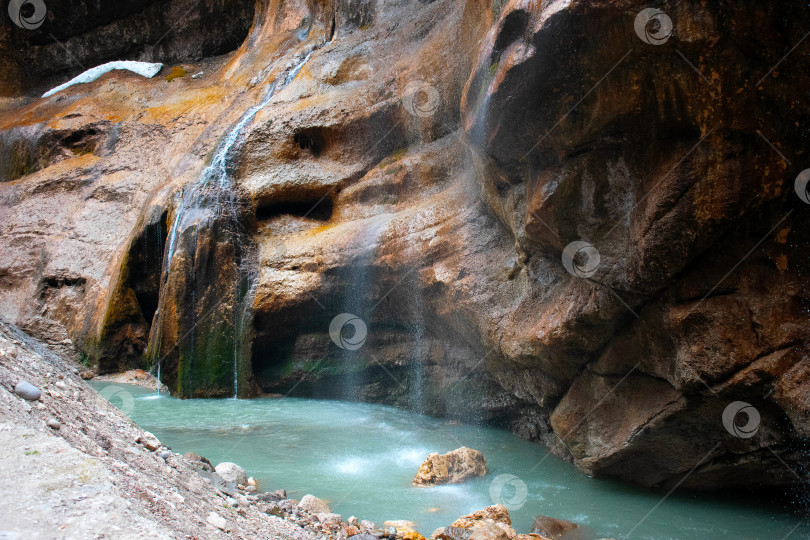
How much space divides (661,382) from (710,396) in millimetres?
472

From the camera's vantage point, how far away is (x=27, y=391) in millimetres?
3004

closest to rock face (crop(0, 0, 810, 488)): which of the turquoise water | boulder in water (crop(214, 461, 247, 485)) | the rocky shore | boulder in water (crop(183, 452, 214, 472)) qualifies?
the turquoise water

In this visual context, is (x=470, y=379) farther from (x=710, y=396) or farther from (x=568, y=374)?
(x=710, y=396)

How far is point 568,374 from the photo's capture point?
5934 millimetres

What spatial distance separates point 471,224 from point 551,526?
4.01 m

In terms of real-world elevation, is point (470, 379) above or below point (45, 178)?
below

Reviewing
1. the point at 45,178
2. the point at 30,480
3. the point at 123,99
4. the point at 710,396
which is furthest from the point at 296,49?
A: the point at 30,480

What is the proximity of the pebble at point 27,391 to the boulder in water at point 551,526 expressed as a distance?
331cm

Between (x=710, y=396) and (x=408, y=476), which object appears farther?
(x=408, y=476)

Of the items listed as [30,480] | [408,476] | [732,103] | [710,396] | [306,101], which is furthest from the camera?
[306,101]

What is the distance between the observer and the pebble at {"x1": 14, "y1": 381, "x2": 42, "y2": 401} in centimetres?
298

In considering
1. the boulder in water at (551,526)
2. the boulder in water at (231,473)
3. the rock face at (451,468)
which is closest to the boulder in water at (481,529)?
the boulder in water at (551,526)

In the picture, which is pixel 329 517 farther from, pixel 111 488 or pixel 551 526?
pixel 111 488

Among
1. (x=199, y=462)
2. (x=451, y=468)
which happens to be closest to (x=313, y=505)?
(x=199, y=462)
